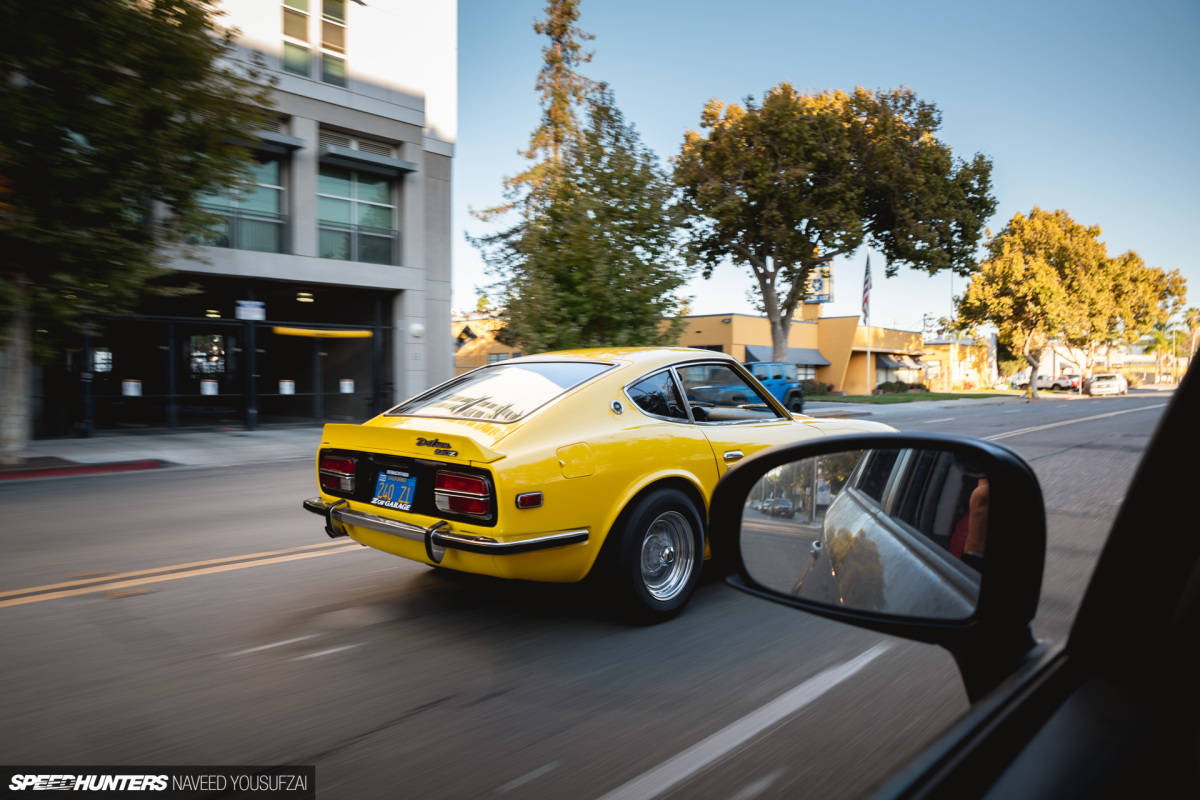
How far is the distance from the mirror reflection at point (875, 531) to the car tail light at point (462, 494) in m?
1.97

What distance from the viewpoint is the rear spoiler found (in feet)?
12.3

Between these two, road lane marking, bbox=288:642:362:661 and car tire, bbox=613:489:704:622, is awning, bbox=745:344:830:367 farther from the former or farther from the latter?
road lane marking, bbox=288:642:362:661

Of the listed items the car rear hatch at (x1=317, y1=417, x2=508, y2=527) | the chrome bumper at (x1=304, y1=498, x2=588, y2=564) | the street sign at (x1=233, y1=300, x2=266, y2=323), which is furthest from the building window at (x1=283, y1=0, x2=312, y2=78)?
the chrome bumper at (x1=304, y1=498, x2=588, y2=564)

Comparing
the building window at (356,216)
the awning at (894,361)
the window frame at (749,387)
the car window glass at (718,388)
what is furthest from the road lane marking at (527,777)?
the awning at (894,361)

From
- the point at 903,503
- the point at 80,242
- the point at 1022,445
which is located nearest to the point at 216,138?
the point at 80,242

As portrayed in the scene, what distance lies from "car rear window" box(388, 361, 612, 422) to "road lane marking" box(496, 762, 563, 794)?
185cm

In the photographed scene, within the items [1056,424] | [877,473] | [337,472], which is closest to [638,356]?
[337,472]

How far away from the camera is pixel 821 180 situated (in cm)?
2845

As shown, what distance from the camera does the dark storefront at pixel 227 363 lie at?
17.2 m

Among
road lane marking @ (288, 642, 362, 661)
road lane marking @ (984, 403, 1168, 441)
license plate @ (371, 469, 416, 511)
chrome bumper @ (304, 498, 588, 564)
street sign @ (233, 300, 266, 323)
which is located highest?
street sign @ (233, 300, 266, 323)

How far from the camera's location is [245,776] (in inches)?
105

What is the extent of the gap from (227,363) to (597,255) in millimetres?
11170

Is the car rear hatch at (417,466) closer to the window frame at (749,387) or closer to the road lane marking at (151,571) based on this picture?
the window frame at (749,387)

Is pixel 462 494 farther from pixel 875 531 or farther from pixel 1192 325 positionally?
pixel 1192 325
